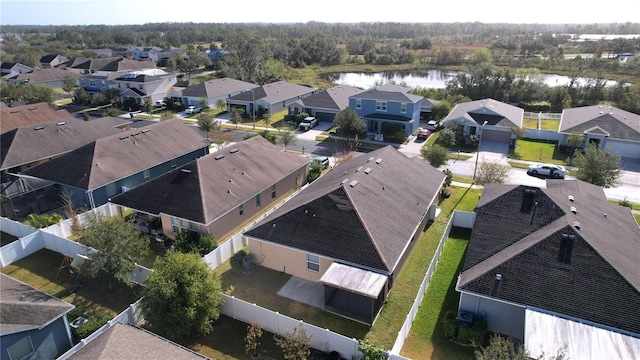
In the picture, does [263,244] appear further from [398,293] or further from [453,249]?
[453,249]

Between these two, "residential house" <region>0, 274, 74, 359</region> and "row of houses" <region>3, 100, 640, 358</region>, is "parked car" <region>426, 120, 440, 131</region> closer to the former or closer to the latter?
"row of houses" <region>3, 100, 640, 358</region>

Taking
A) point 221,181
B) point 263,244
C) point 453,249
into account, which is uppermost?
point 221,181

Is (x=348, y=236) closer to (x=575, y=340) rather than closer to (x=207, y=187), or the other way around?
(x=575, y=340)

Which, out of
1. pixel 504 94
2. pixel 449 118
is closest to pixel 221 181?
pixel 449 118

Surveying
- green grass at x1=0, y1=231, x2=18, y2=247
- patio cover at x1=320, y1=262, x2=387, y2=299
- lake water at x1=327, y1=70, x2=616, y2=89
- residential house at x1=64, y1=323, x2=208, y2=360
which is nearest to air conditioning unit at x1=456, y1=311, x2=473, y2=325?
patio cover at x1=320, y1=262, x2=387, y2=299

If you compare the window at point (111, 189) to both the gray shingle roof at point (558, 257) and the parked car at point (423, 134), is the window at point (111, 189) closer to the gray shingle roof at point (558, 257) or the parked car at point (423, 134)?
the gray shingle roof at point (558, 257)

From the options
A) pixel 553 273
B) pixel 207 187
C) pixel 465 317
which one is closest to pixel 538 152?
pixel 553 273
